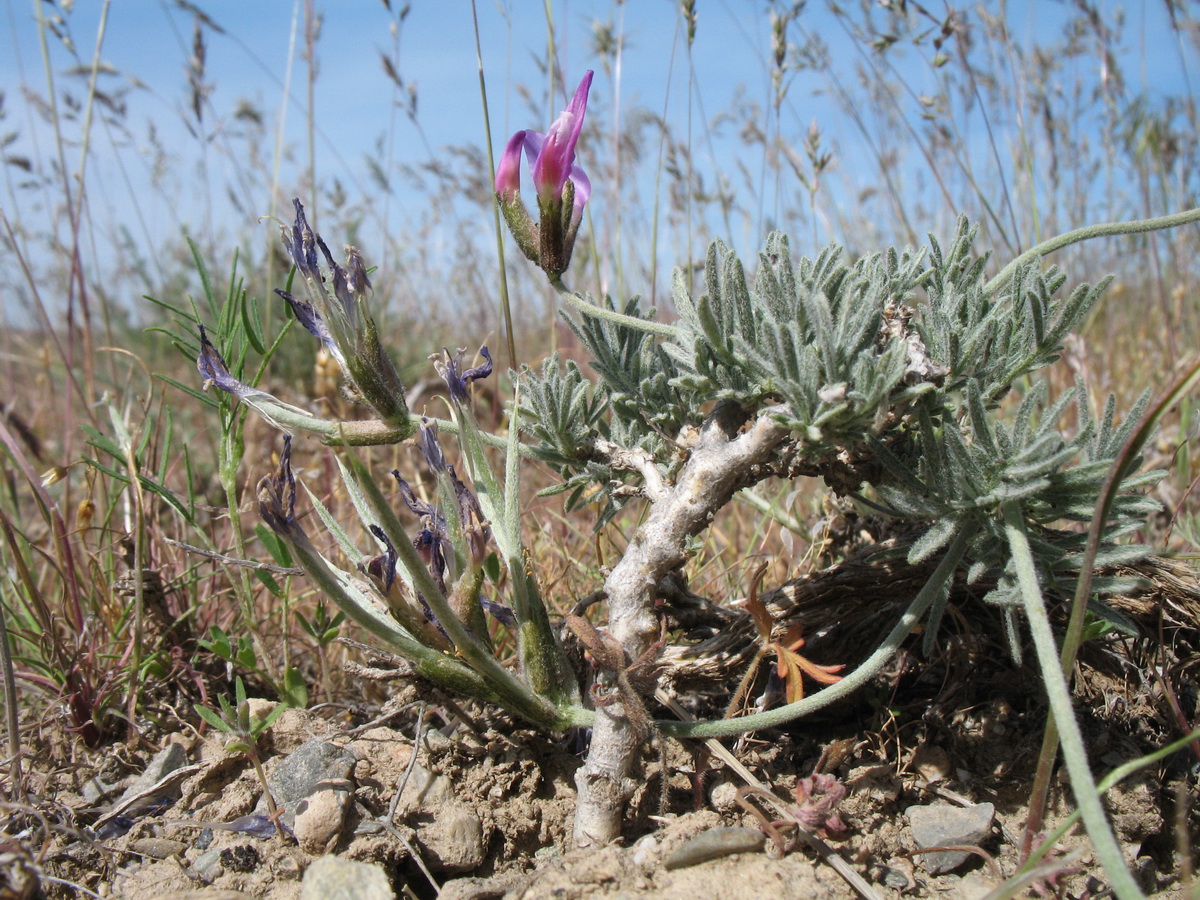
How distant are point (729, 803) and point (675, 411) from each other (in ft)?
2.15

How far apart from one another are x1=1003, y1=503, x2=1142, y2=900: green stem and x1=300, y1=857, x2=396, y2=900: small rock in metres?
0.91

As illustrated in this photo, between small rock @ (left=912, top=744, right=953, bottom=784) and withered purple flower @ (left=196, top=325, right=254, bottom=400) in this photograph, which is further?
small rock @ (left=912, top=744, right=953, bottom=784)

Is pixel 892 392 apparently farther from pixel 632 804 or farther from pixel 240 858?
pixel 240 858

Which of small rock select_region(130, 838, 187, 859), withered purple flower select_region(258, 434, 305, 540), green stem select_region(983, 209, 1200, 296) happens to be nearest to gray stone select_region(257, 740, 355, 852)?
small rock select_region(130, 838, 187, 859)

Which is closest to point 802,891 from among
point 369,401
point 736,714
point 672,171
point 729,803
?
point 729,803

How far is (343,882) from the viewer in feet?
4.08

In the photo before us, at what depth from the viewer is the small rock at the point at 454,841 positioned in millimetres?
1371

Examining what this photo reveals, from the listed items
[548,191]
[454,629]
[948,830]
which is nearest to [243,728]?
[454,629]

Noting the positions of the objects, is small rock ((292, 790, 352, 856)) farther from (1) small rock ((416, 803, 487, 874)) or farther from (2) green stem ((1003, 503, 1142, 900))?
(2) green stem ((1003, 503, 1142, 900))

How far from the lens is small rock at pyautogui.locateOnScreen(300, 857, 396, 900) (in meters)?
1.23

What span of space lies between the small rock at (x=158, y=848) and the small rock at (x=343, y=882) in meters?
0.29

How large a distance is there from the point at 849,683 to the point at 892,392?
0.43 meters

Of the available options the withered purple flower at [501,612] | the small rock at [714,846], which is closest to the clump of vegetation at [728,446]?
the withered purple flower at [501,612]

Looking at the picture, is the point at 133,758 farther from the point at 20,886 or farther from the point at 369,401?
the point at 369,401
